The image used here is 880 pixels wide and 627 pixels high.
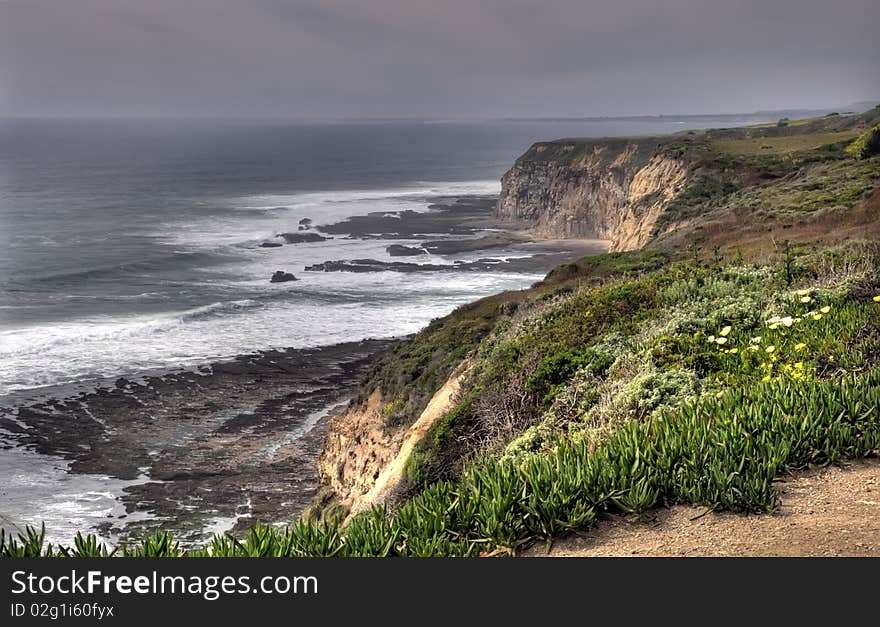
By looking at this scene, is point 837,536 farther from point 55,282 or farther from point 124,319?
point 55,282

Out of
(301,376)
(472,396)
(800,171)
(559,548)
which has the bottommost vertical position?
(301,376)

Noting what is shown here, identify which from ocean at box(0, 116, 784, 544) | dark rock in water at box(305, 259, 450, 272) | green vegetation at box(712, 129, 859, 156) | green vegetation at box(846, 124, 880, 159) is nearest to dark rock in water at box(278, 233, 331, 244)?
ocean at box(0, 116, 784, 544)

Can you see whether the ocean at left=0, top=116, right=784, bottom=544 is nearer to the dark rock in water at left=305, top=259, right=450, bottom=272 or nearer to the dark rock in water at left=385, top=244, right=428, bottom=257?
the dark rock in water at left=385, top=244, right=428, bottom=257

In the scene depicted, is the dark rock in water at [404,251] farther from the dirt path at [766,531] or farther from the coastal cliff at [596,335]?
the dirt path at [766,531]

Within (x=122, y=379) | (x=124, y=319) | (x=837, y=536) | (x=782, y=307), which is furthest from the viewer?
(x=124, y=319)

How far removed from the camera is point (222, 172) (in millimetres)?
150250

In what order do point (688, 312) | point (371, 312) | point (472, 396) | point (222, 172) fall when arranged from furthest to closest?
point (222, 172) → point (371, 312) → point (472, 396) → point (688, 312)

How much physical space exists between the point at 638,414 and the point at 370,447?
13.9 m

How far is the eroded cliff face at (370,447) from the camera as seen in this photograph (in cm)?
1633

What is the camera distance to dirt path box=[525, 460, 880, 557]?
211 inches

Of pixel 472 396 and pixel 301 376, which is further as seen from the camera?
pixel 301 376

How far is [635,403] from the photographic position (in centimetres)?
973

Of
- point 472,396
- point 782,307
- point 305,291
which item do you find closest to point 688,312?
point 782,307

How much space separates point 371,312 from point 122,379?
57.5 ft
